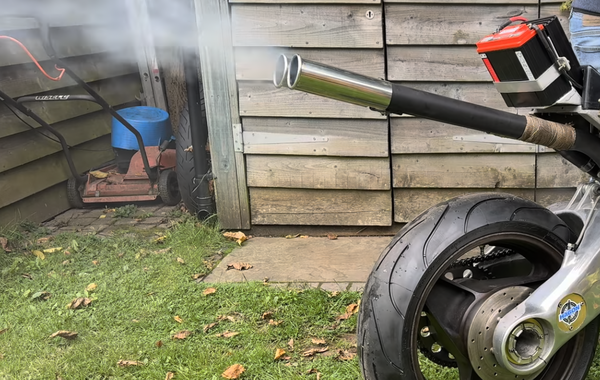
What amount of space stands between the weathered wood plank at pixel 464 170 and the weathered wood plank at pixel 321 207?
0.69 ft

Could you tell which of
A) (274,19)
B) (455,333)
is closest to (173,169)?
(274,19)

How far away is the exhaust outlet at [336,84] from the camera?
48.9 inches

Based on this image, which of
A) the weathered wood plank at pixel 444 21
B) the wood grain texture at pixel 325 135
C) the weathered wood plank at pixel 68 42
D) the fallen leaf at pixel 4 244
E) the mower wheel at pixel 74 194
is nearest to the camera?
the weathered wood plank at pixel 444 21

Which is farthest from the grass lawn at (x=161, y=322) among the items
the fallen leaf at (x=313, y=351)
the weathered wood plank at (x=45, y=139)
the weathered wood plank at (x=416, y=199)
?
the weathered wood plank at (x=416, y=199)

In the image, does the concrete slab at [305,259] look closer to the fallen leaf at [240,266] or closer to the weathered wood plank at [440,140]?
the fallen leaf at [240,266]

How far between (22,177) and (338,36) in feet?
9.55

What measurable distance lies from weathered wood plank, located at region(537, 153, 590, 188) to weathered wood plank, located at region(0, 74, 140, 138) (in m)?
3.98

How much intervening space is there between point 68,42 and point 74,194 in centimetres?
139

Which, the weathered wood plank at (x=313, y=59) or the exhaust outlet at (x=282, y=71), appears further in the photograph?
the weathered wood plank at (x=313, y=59)

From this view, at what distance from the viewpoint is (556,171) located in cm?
382

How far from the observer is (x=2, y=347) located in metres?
2.84

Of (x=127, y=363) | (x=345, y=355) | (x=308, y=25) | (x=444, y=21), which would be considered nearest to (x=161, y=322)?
(x=127, y=363)

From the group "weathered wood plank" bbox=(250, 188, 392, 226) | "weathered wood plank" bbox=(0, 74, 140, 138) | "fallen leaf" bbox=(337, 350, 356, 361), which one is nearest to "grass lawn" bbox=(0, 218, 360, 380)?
"fallen leaf" bbox=(337, 350, 356, 361)

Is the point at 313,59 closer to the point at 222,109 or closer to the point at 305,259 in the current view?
the point at 222,109
